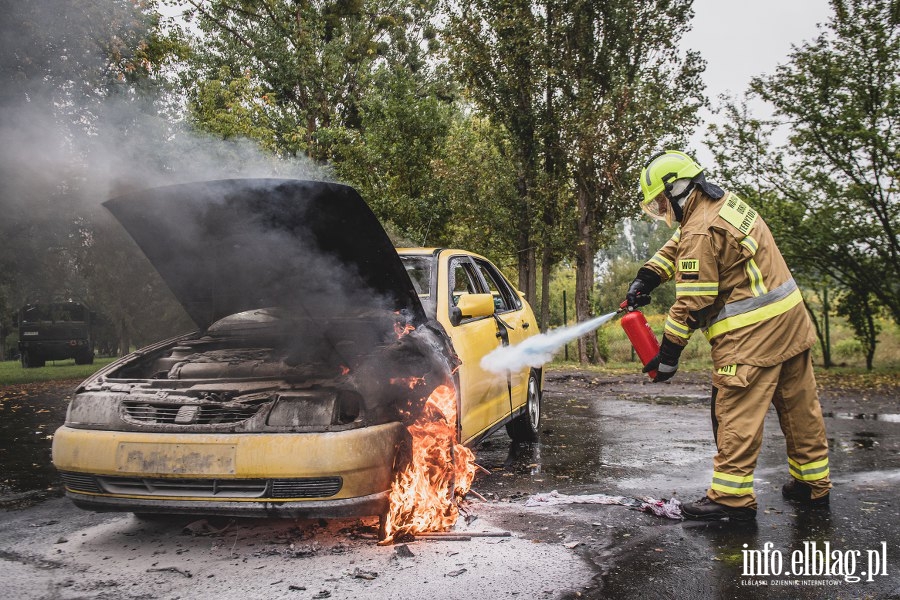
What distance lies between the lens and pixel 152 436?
3391 millimetres

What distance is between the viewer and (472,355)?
15.0 feet

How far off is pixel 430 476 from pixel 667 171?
95.0 inches

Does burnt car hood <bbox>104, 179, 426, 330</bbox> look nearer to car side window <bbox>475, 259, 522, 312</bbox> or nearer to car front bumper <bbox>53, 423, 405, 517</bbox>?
car front bumper <bbox>53, 423, 405, 517</bbox>

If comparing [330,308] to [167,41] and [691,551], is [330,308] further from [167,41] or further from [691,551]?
[167,41]

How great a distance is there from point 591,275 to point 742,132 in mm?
5332

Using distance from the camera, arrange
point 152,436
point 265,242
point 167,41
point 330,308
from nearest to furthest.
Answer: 1. point 152,436
2. point 265,242
3. point 330,308
4. point 167,41

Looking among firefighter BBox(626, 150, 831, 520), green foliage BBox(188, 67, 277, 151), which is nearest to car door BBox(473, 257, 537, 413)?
firefighter BBox(626, 150, 831, 520)

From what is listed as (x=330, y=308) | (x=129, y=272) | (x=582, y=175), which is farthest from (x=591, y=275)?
(x=330, y=308)

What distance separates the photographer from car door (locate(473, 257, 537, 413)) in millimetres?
5664

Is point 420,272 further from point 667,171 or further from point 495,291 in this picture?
point 667,171

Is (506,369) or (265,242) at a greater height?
(265,242)

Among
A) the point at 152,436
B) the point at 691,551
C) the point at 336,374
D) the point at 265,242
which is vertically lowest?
the point at 691,551

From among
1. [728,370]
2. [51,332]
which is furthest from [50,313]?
[728,370]

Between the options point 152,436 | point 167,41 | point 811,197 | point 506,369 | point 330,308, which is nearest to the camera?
point 152,436
